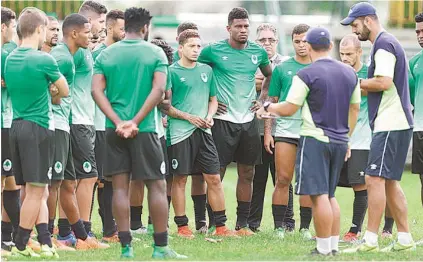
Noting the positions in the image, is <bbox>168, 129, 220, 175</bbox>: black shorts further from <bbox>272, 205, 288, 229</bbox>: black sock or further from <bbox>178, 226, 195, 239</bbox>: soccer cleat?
<bbox>272, 205, 288, 229</bbox>: black sock

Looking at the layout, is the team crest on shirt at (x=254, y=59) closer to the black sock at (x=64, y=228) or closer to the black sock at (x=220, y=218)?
the black sock at (x=220, y=218)

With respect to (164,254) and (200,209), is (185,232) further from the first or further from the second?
(164,254)

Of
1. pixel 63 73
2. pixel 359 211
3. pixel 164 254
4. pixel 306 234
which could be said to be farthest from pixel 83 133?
pixel 359 211

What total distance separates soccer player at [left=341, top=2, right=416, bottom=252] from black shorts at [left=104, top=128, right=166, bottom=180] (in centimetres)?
211

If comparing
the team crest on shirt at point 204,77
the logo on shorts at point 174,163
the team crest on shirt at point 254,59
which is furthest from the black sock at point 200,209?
the team crest on shirt at point 254,59

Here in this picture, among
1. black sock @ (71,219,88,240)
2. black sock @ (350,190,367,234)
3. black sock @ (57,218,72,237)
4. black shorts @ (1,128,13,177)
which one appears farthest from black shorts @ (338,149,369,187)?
black shorts @ (1,128,13,177)

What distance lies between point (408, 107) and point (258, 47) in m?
2.50

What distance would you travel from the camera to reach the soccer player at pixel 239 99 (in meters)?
12.0

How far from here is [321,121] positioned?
9.47 m

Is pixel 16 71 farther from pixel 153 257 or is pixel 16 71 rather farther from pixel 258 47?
pixel 258 47

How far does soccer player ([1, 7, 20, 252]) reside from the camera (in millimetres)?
10000

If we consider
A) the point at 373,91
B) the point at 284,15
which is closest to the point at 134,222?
the point at 373,91

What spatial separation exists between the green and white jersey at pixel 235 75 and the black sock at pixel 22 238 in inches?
132

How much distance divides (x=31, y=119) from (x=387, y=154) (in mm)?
3392
